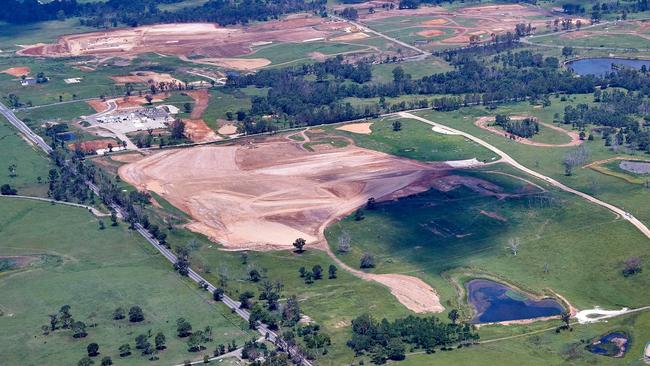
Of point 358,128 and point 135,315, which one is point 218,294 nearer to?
point 135,315

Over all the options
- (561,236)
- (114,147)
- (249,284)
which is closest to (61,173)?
(114,147)

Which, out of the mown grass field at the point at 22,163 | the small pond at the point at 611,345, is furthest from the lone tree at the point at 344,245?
the mown grass field at the point at 22,163

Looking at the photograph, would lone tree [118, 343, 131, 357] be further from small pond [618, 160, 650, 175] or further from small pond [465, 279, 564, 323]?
small pond [618, 160, 650, 175]

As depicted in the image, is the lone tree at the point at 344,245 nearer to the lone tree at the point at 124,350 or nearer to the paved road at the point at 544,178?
the lone tree at the point at 124,350

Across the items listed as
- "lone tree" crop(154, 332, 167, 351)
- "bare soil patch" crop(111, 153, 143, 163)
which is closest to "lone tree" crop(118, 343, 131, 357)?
"lone tree" crop(154, 332, 167, 351)

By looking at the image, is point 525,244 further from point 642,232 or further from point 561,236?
point 642,232
